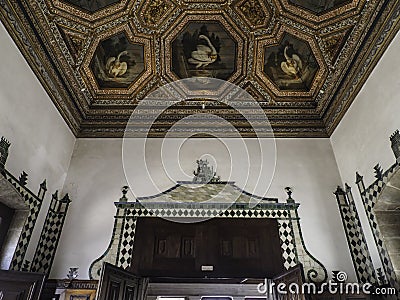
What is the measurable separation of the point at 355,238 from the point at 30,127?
18.6ft

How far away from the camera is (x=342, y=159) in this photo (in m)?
5.90

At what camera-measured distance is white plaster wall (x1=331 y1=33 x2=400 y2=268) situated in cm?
438

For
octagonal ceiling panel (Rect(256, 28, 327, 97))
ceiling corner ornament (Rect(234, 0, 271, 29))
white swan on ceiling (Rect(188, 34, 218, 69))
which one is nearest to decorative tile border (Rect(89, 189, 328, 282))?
octagonal ceiling panel (Rect(256, 28, 327, 97))

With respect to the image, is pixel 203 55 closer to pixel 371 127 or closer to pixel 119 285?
pixel 371 127

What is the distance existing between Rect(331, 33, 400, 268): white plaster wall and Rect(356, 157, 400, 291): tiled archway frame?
0.11 metres

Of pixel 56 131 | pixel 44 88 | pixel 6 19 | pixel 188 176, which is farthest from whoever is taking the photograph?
pixel 188 176

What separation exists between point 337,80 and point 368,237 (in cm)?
290

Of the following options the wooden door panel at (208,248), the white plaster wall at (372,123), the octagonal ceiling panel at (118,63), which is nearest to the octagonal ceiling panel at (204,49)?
the octagonal ceiling panel at (118,63)

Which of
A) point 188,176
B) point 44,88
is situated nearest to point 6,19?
point 44,88

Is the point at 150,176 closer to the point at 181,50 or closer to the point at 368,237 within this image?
the point at 181,50

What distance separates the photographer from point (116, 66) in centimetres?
620

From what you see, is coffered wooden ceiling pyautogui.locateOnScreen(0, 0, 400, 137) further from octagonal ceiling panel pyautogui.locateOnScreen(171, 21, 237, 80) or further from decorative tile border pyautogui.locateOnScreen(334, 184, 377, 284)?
decorative tile border pyautogui.locateOnScreen(334, 184, 377, 284)

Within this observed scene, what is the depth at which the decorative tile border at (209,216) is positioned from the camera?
5.11 meters

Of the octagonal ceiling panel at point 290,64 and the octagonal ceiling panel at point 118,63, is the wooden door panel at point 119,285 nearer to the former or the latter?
the octagonal ceiling panel at point 118,63
